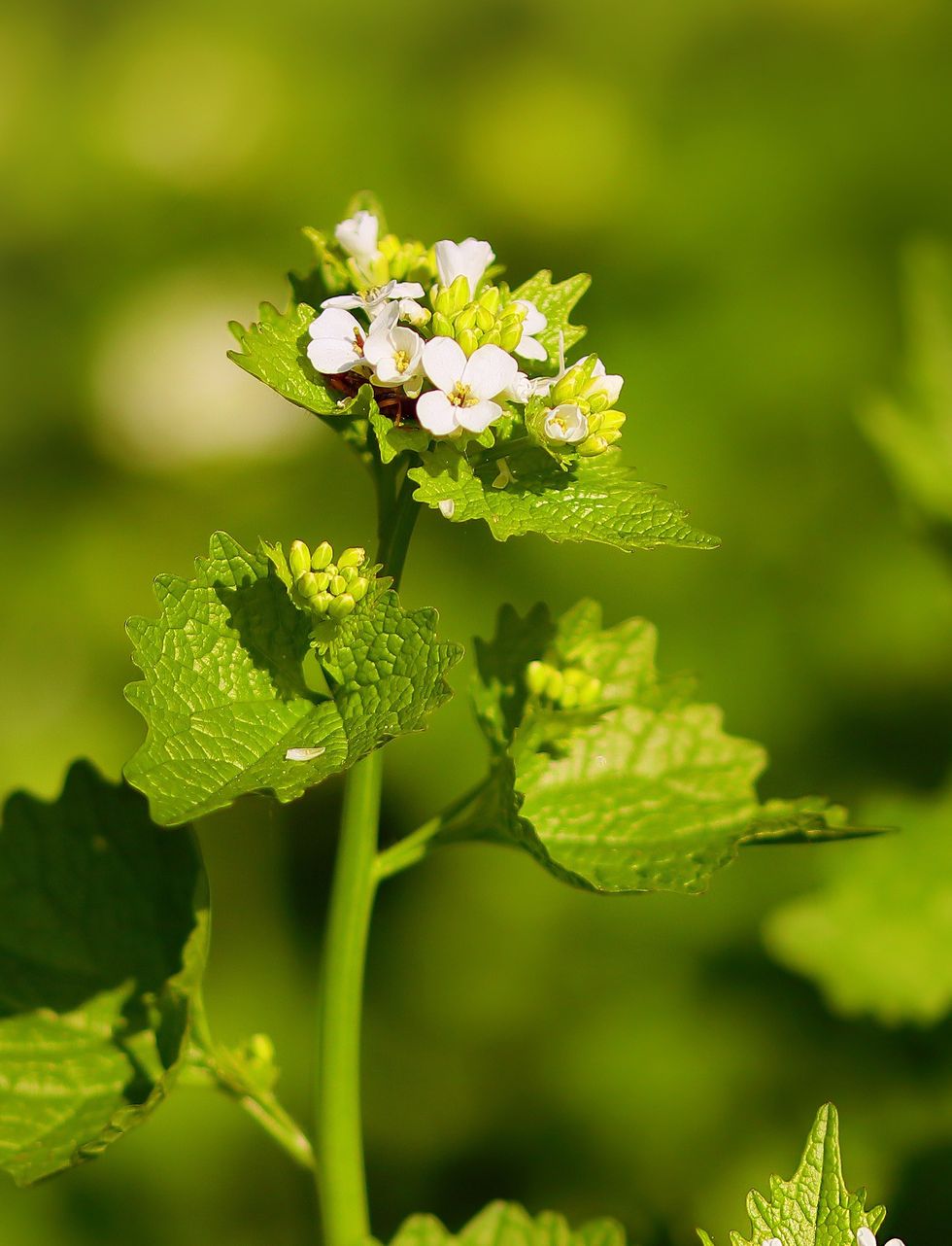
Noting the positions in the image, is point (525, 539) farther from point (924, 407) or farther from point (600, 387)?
point (600, 387)

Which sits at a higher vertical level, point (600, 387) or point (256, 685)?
point (600, 387)

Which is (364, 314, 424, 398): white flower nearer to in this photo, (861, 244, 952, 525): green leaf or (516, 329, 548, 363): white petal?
(516, 329, 548, 363): white petal

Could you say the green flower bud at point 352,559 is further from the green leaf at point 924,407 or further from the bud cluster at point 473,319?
the green leaf at point 924,407

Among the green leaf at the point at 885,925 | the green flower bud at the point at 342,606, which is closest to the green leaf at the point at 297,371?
the green flower bud at the point at 342,606

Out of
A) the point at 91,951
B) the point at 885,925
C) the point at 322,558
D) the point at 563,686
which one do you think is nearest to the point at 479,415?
the point at 322,558

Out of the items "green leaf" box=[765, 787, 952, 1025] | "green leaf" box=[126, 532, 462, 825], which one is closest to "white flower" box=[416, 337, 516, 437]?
"green leaf" box=[126, 532, 462, 825]

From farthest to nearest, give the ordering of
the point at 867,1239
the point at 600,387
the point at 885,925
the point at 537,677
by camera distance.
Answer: the point at 885,925 < the point at 537,677 < the point at 600,387 < the point at 867,1239
